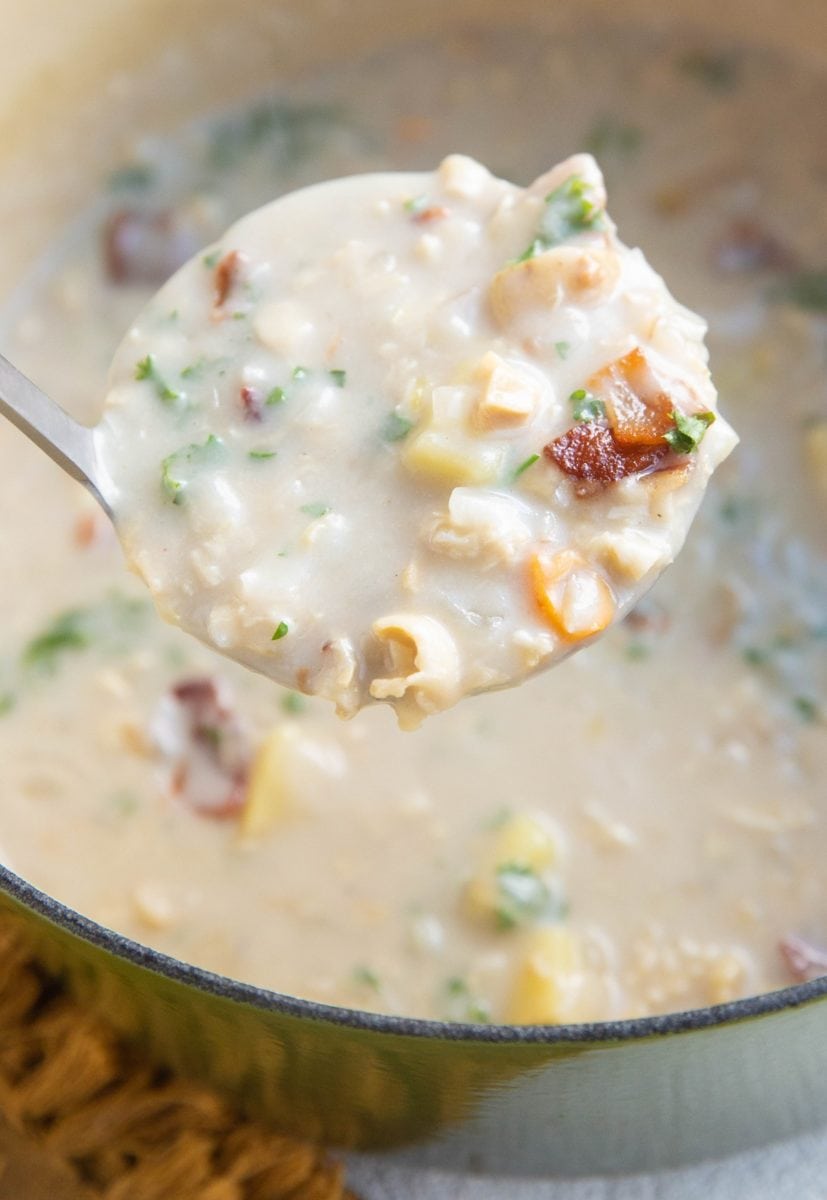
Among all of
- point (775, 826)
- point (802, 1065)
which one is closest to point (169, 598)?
point (802, 1065)

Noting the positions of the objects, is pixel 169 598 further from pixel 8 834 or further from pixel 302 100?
pixel 302 100

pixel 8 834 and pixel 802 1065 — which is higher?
pixel 8 834

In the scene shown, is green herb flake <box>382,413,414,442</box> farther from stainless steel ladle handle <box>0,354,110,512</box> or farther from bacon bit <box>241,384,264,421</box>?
stainless steel ladle handle <box>0,354,110,512</box>

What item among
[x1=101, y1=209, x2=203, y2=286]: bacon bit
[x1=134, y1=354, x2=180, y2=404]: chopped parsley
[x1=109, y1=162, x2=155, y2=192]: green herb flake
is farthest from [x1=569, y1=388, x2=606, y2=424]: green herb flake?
[x1=109, y1=162, x2=155, y2=192]: green herb flake

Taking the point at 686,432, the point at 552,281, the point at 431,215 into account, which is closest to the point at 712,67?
the point at 431,215

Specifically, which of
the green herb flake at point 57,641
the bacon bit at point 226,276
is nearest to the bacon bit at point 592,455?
the bacon bit at point 226,276

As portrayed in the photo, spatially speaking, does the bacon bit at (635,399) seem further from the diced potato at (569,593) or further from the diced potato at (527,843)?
the diced potato at (527,843)

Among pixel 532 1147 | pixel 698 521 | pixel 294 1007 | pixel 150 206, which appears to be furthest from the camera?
pixel 150 206
